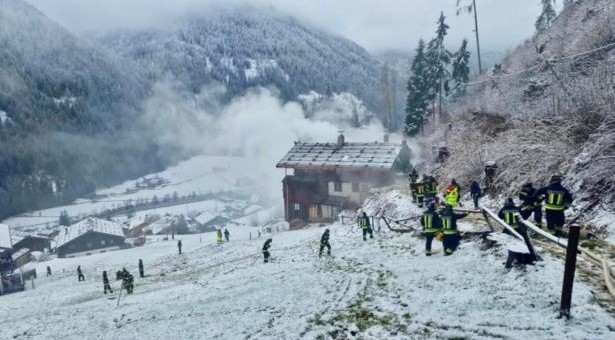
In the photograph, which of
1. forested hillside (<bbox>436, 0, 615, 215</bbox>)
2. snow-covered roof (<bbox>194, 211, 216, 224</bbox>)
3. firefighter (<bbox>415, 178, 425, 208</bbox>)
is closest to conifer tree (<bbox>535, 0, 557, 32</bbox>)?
forested hillside (<bbox>436, 0, 615, 215</bbox>)

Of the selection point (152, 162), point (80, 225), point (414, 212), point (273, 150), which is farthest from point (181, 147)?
point (414, 212)

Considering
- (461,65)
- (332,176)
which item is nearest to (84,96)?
(332,176)

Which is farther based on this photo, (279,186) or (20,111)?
(20,111)

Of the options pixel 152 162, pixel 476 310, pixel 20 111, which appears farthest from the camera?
pixel 152 162

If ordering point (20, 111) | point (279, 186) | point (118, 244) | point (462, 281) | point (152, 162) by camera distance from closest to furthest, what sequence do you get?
1. point (462, 281)
2. point (118, 244)
3. point (279, 186)
4. point (20, 111)
5. point (152, 162)

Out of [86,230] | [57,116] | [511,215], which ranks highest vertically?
[57,116]

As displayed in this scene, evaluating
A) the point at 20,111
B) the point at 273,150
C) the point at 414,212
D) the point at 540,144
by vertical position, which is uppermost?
the point at 20,111

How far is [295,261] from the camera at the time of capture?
1741 centimetres

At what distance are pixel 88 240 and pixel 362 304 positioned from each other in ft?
224

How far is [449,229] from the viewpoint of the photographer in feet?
38.9

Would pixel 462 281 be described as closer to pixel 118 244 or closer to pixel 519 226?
pixel 519 226

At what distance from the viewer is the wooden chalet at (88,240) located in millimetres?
64375

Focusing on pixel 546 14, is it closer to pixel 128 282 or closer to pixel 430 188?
pixel 430 188

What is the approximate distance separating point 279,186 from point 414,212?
63187mm
